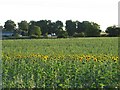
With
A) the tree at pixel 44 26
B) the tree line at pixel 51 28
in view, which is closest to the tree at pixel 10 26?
the tree line at pixel 51 28

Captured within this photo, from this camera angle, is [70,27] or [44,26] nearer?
[70,27]

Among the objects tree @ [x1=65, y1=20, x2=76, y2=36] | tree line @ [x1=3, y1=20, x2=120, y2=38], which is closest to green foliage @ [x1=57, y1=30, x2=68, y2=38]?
tree line @ [x1=3, y1=20, x2=120, y2=38]

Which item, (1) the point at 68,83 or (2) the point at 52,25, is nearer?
(1) the point at 68,83

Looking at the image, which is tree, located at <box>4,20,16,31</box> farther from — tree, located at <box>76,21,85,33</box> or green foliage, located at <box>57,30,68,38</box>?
green foliage, located at <box>57,30,68,38</box>

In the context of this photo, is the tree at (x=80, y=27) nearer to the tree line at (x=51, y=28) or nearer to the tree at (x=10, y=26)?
the tree line at (x=51, y=28)

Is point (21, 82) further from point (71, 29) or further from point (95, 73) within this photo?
point (71, 29)

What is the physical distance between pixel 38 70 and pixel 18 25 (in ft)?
270

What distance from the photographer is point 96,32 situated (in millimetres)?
75062

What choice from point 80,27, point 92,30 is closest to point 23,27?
point 80,27

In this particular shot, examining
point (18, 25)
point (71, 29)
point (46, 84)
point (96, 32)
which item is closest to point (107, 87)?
point (46, 84)

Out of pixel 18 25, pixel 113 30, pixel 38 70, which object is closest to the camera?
pixel 38 70

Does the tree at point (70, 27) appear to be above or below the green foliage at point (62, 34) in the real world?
above

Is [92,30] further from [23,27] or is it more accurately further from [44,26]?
[23,27]

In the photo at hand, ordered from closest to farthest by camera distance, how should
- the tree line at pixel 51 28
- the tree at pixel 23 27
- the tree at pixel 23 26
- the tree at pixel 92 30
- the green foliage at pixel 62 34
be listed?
the green foliage at pixel 62 34
the tree at pixel 92 30
the tree line at pixel 51 28
the tree at pixel 23 27
the tree at pixel 23 26
